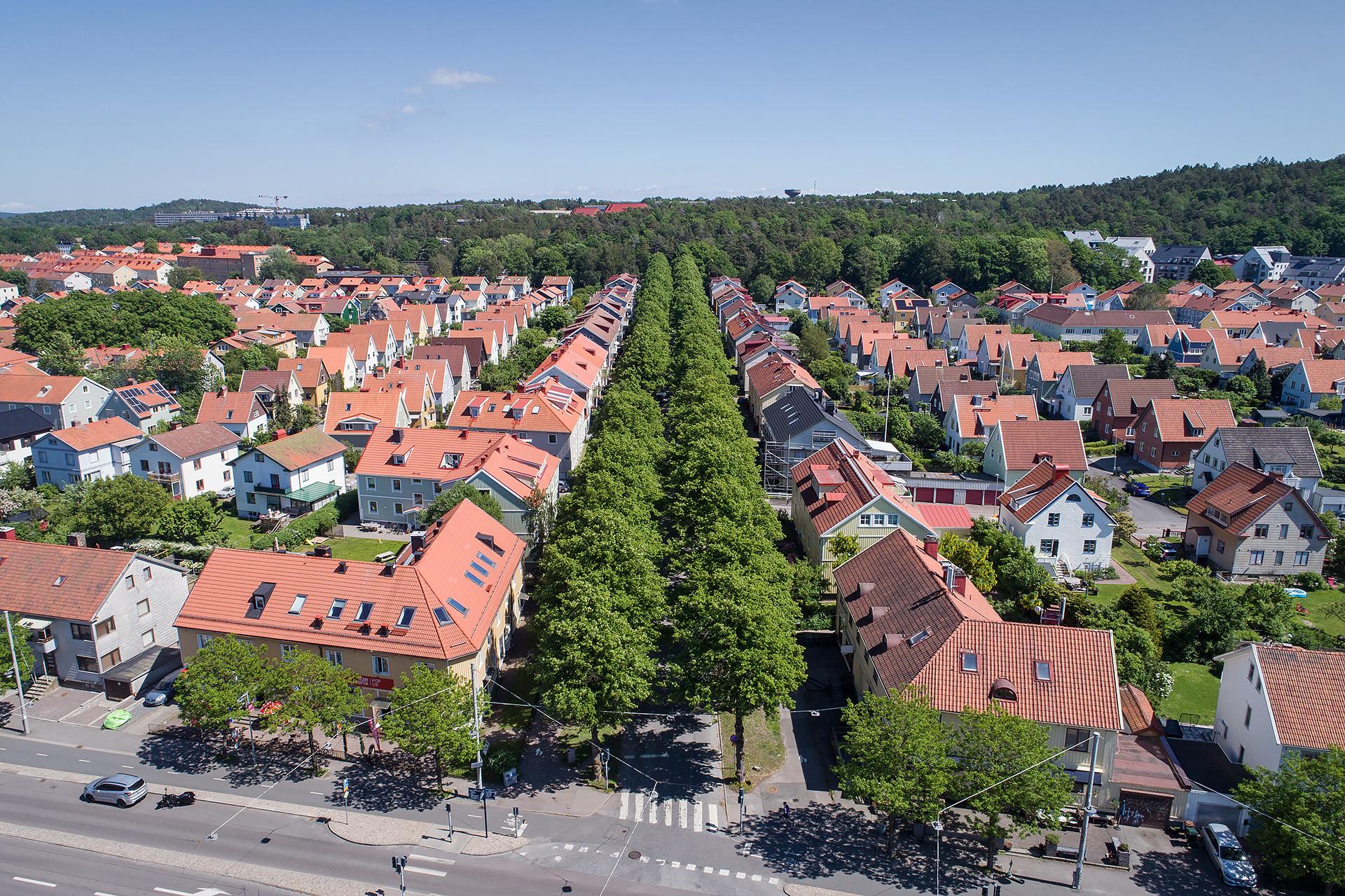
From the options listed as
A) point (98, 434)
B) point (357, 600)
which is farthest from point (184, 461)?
point (357, 600)

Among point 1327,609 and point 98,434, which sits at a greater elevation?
point 98,434

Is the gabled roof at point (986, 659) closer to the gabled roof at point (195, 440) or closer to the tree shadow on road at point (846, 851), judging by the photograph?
the tree shadow on road at point (846, 851)

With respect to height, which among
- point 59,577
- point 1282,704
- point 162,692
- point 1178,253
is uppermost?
point 1178,253

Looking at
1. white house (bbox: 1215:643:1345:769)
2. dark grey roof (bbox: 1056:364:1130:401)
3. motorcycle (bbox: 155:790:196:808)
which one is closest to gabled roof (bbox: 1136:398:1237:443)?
dark grey roof (bbox: 1056:364:1130:401)

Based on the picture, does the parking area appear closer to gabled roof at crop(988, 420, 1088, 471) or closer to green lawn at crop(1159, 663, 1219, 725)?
green lawn at crop(1159, 663, 1219, 725)

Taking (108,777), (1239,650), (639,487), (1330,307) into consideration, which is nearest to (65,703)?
(108,777)

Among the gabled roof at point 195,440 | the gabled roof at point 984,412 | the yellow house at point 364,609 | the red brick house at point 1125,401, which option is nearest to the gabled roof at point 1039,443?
the gabled roof at point 984,412

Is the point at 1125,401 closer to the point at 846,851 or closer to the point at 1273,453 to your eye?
the point at 1273,453
